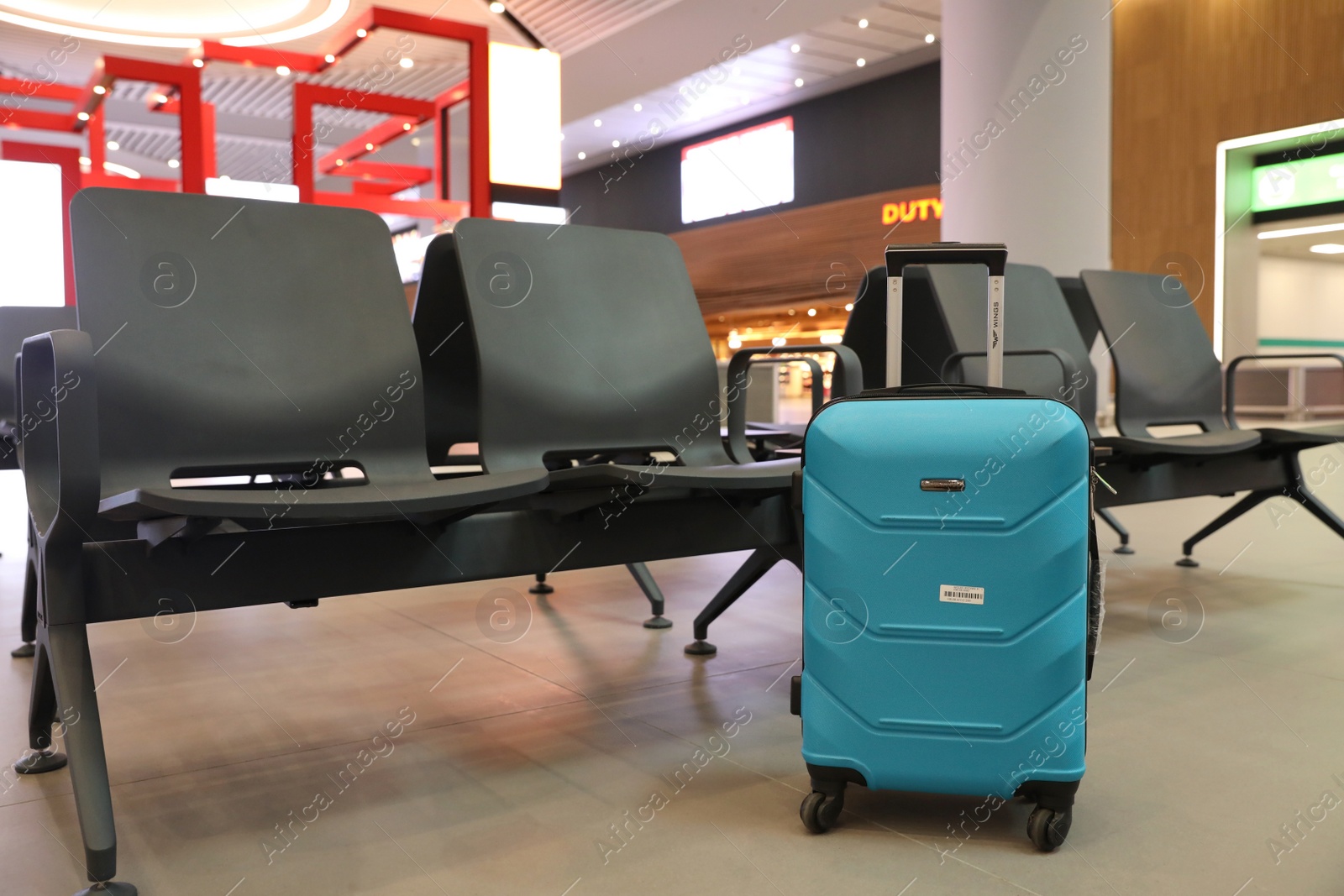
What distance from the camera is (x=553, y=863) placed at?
1.36 metres

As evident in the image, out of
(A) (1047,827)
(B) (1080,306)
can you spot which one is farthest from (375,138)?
(A) (1047,827)

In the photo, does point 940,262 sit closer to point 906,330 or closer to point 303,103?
point 906,330

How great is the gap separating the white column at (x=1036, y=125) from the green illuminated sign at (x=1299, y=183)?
4704mm

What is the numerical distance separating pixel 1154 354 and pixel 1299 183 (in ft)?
24.6

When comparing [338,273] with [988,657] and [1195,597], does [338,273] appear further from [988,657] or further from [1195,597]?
[1195,597]

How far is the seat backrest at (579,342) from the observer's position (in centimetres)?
206

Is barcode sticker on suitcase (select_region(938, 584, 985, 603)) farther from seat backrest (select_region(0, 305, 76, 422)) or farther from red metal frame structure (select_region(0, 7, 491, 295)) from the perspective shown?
red metal frame structure (select_region(0, 7, 491, 295))

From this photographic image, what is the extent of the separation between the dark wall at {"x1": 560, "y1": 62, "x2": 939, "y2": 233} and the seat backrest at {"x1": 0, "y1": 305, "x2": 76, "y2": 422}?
1121cm

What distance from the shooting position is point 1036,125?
5.55 m

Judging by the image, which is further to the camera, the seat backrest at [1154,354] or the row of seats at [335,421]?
the seat backrest at [1154,354]

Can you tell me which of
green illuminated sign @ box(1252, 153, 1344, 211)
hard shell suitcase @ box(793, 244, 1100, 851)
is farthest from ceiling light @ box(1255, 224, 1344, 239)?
hard shell suitcase @ box(793, 244, 1100, 851)

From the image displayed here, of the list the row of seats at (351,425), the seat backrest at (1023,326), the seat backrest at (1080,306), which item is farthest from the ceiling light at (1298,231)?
the row of seats at (351,425)

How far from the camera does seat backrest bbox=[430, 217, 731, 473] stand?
206cm

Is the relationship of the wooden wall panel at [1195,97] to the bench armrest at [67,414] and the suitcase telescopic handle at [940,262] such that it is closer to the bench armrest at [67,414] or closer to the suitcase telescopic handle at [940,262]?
the suitcase telescopic handle at [940,262]
